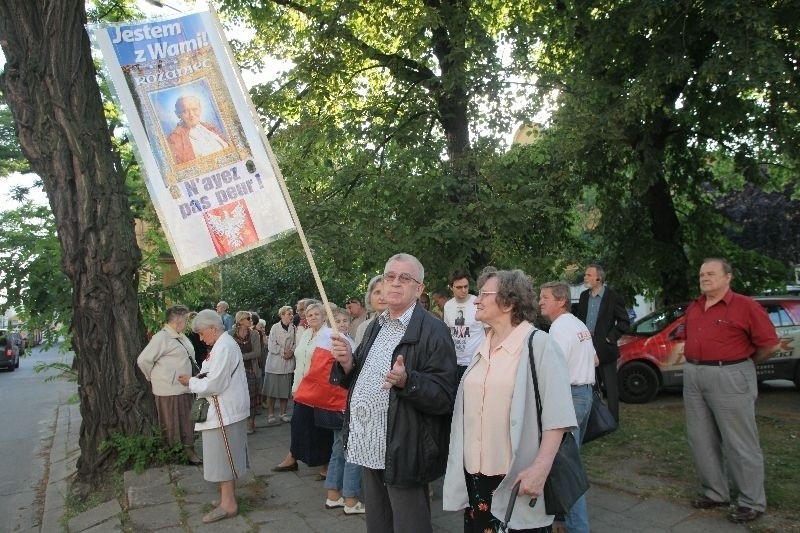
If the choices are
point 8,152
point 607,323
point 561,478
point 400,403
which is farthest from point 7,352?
point 561,478

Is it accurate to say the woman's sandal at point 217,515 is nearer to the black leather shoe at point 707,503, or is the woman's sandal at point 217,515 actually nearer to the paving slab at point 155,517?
the paving slab at point 155,517

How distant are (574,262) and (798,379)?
4.24m

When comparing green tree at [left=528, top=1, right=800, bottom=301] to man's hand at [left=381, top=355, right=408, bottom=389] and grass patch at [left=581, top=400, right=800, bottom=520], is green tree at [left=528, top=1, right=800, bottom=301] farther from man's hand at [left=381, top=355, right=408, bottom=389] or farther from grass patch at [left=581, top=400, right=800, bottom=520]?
man's hand at [left=381, top=355, right=408, bottom=389]

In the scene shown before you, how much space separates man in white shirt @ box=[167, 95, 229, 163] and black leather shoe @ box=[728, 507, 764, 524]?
4.59m

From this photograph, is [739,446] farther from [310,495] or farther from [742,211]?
[742,211]

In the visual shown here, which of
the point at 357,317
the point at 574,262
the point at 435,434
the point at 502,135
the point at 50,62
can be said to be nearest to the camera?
the point at 435,434

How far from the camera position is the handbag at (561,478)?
118 inches

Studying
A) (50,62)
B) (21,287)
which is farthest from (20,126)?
(21,287)

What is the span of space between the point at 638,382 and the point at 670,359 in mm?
635

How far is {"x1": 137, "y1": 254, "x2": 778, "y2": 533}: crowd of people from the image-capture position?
3090mm

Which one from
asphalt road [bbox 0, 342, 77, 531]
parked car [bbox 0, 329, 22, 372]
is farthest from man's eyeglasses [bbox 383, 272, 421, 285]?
parked car [bbox 0, 329, 22, 372]

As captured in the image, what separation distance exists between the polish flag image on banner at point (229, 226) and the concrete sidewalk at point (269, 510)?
7.46ft

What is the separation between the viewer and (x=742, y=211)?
25.1 metres

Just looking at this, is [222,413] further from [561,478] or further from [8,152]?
[8,152]
